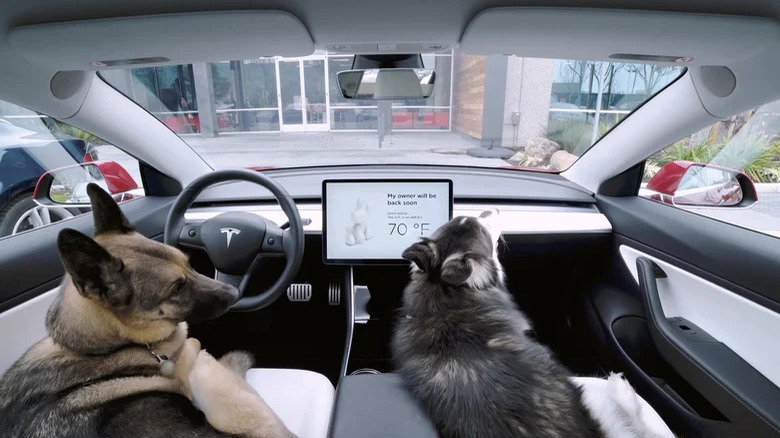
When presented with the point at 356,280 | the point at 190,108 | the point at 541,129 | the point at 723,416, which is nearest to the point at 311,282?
the point at 356,280

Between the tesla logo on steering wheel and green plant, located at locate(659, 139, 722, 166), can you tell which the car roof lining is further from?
the tesla logo on steering wheel

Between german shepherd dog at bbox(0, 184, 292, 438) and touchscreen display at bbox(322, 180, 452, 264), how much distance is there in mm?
1207

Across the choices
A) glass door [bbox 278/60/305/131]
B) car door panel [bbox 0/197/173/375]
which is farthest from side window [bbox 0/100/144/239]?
glass door [bbox 278/60/305/131]

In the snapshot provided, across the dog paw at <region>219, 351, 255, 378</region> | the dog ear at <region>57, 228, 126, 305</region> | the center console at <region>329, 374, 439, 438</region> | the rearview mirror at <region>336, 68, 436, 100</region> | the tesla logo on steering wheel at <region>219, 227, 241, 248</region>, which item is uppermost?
the rearview mirror at <region>336, 68, 436, 100</region>

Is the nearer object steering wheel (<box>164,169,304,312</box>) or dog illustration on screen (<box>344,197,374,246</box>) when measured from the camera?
steering wheel (<box>164,169,304,312</box>)

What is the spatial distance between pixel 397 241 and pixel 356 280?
71cm

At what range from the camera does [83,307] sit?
4.86 feet

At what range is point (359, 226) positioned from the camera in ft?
9.91

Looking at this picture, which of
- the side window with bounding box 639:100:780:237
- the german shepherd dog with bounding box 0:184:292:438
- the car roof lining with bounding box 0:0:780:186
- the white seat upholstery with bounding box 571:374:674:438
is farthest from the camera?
the side window with bounding box 639:100:780:237

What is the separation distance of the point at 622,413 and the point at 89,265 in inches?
93.6

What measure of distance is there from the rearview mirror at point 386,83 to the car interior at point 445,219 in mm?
460

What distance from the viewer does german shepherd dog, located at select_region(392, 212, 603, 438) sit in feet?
5.66

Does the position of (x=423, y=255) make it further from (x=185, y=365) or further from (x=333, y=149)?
(x=333, y=149)

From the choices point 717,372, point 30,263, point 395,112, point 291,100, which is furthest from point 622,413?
point 291,100
